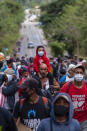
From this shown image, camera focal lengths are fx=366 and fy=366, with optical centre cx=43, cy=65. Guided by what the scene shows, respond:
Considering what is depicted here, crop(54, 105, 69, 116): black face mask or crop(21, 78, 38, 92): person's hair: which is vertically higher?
crop(21, 78, 38, 92): person's hair

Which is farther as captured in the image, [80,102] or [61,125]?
[80,102]

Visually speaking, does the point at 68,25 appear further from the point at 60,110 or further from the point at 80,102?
the point at 60,110

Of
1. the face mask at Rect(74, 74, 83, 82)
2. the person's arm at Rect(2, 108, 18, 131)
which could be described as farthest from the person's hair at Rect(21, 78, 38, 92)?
the face mask at Rect(74, 74, 83, 82)

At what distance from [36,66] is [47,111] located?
14.1ft

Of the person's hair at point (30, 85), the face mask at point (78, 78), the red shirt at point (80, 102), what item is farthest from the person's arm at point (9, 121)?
the face mask at point (78, 78)

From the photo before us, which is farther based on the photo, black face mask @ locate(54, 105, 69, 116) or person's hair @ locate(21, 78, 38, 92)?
person's hair @ locate(21, 78, 38, 92)

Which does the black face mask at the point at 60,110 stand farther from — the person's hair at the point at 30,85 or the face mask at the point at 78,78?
the face mask at the point at 78,78

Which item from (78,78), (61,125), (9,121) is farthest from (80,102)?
(9,121)

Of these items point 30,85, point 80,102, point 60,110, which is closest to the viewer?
point 60,110

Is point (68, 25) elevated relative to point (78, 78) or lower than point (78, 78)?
lower

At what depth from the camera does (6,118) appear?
448 centimetres

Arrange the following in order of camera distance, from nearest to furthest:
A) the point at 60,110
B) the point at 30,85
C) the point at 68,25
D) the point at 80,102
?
1. the point at 60,110
2. the point at 30,85
3. the point at 80,102
4. the point at 68,25

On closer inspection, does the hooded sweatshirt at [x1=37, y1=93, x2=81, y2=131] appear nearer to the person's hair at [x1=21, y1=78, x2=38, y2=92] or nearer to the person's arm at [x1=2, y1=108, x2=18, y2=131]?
the person's arm at [x1=2, y1=108, x2=18, y2=131]

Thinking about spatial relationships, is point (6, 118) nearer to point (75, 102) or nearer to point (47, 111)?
point (47, 111)
